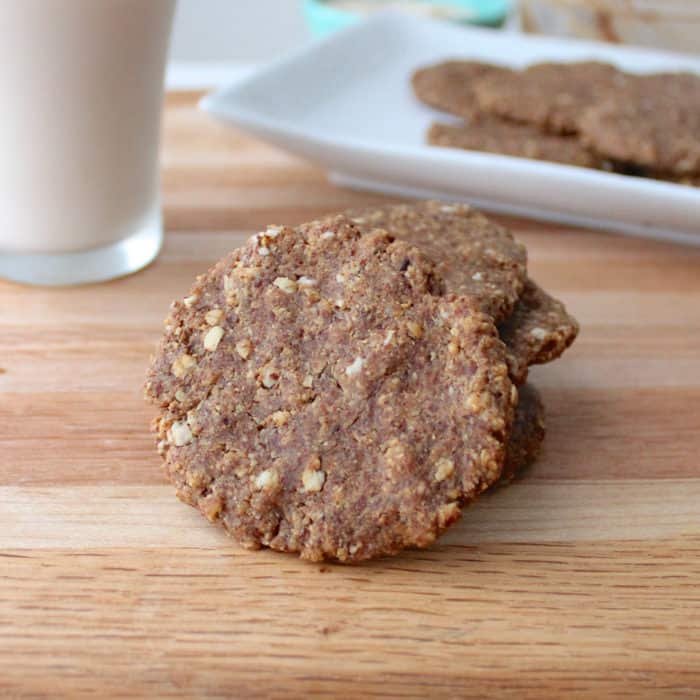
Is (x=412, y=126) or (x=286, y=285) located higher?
(x=286, y=285)

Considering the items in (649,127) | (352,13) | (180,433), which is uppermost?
(649,127)

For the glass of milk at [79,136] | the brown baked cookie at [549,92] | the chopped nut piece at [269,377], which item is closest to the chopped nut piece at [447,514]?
the chopped nut piece at [269,377]

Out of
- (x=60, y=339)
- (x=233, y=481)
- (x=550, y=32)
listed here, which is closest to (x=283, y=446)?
(x=233, y=481)

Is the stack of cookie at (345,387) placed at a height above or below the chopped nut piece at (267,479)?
above

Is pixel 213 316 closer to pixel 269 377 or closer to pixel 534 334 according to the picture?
pixel 269 377

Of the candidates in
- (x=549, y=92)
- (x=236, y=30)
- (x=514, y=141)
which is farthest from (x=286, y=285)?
(x=236, y=30)

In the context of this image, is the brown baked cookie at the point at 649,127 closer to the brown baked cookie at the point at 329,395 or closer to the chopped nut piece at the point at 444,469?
the brown baked cookie at the point at 329,395

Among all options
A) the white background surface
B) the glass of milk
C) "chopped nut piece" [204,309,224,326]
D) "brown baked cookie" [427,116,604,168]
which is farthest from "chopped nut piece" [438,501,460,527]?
the white background surface
